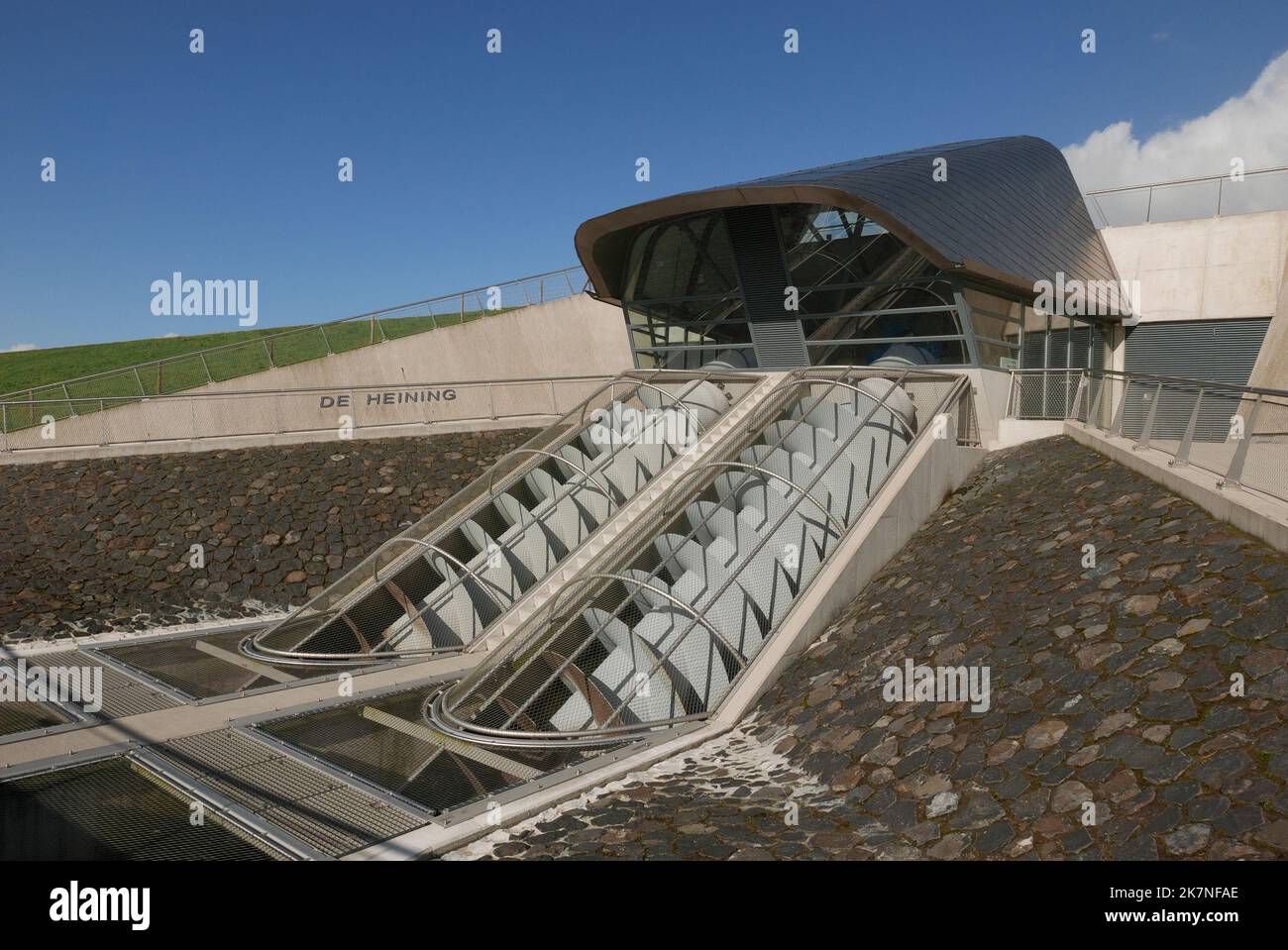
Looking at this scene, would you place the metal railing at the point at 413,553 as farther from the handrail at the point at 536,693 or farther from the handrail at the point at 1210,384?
the handrail at the point at 1210,384

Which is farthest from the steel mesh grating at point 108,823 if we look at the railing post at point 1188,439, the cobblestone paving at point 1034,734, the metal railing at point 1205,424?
the railing post at point 1188,439

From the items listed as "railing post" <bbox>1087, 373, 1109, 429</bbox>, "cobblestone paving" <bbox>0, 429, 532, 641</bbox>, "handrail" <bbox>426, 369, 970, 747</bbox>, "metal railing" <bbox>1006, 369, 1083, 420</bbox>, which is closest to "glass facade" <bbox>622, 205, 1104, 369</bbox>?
"metal railing" <bbox>1006, 369, 1083, 420</bbox>

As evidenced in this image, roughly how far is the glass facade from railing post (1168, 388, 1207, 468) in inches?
197

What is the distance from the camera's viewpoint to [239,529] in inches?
594

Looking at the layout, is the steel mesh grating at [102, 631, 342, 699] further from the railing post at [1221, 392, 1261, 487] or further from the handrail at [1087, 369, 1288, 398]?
the handrail at [1087, 369, 1288, 398]

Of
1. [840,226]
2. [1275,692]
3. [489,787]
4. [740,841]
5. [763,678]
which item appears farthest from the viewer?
[840,226]

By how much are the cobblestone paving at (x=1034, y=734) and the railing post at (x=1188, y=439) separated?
0.37 metres

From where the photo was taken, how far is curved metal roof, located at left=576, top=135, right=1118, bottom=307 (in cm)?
1409

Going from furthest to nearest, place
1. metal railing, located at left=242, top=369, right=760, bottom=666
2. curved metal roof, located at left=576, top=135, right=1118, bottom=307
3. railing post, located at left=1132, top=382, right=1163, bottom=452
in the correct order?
curved metal roof, located at left=576, top=135, right=1118, bottom=307
metal railing, located at left=242, top=369, right=760, bottom=666
railing post, located at left=1132, top=382, right=1163, bottom=452

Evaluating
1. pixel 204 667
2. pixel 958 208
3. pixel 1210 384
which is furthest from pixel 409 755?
pixel 958 208

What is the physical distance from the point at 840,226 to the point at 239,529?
1095 centimetres

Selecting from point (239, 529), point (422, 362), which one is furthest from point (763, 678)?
point (422, 362)

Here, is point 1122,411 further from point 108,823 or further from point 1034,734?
point 108,823

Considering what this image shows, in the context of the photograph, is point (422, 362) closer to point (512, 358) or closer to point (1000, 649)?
point (512, 358)
